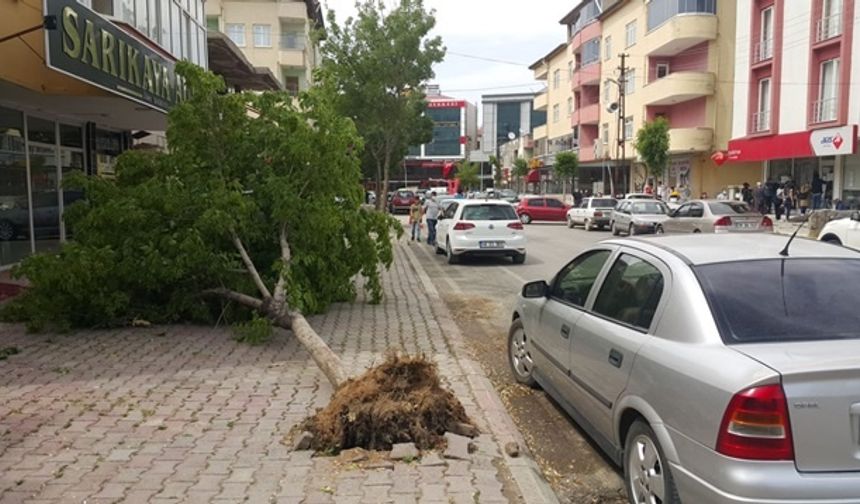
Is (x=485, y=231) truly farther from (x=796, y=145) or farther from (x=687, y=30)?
(x=687, y=30)

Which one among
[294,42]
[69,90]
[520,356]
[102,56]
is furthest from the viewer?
[294,42]

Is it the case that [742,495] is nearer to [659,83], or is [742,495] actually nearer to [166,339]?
[166,339]

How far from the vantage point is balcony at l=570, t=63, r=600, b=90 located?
5467 centimetres

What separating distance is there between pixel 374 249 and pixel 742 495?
7.51m

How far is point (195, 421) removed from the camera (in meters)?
5.29

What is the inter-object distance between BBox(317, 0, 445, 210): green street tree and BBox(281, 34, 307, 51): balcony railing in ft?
74.4

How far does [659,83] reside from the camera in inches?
1666

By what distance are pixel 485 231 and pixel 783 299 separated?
43.4 ft

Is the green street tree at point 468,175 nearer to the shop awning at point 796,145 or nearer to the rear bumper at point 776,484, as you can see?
the shop awning at point 796,145

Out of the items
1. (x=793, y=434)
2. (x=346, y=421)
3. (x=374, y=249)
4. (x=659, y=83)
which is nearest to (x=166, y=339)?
(x=374, y=249)

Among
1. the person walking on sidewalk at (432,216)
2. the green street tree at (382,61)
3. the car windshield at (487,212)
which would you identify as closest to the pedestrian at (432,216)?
the person walking on sidewalk at (432,216)

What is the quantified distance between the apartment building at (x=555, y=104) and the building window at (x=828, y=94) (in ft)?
104

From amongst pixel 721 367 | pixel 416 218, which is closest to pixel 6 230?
pixel 721 367

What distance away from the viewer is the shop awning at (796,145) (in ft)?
89.0
